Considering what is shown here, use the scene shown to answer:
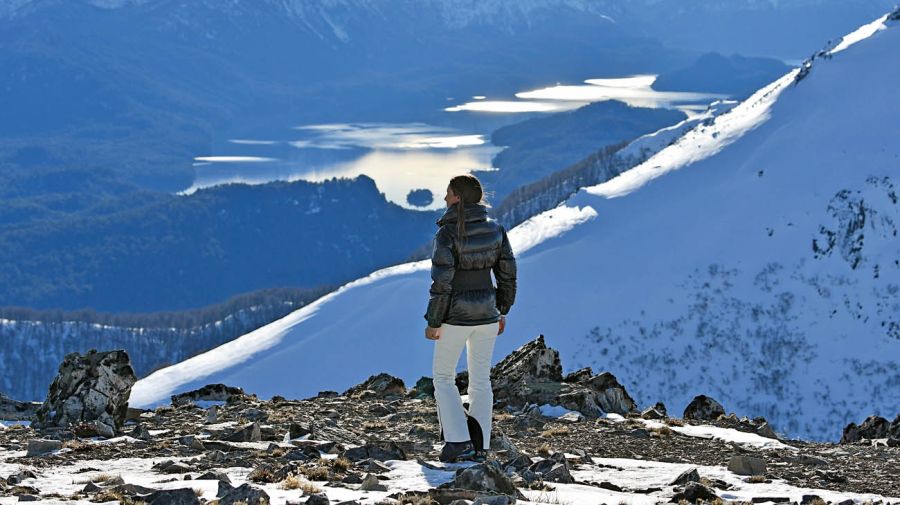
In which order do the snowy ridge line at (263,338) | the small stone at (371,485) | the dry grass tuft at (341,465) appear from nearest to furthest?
the small stone at (371,485) < the dry grass tuft at (341,465) < the snowy ridge line at (263,338)

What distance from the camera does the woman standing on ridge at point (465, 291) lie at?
484 inches

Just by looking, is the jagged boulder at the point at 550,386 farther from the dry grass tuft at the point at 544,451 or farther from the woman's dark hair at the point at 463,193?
the woman's dark hair at the point at 463,193

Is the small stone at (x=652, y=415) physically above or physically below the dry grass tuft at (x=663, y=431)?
below

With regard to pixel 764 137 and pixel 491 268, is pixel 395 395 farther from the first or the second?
pixel 764 137

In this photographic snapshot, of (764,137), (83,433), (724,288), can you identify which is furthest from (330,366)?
(83,433)

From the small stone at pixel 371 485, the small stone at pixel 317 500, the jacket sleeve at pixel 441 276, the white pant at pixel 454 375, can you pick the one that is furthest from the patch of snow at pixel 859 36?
the small stone at pixel 317 500

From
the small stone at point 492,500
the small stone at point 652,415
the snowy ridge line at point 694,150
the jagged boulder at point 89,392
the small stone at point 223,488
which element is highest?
the snowy ridge line at point 694,150

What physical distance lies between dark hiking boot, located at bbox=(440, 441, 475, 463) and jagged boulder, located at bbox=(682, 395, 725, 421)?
9906 millimetres

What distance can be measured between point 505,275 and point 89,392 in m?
7.51

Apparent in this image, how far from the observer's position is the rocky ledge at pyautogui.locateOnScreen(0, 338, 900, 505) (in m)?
11.4

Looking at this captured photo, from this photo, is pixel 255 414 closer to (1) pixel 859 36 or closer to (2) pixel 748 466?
(2) pixel 748 466

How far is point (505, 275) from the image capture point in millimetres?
12789

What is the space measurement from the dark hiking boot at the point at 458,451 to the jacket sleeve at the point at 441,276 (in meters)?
1.62

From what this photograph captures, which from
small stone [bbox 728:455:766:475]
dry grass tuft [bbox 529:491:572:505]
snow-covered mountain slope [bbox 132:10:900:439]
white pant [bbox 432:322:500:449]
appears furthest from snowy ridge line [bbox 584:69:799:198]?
dry grass tuft [bbox 529:491:572:505]
